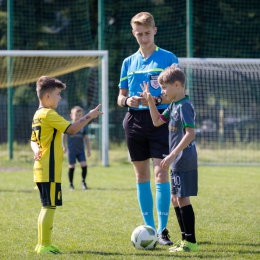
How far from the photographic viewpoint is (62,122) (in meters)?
5.24

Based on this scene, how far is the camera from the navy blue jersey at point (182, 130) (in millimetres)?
5062

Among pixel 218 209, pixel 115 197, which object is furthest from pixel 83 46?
pixel 218 209

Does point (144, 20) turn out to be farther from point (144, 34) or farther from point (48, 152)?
point (48, 152)

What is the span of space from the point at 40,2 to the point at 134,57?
56.3 feet

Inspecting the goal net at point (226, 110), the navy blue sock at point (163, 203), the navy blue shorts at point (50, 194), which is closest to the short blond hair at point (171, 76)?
the navy blue sock at point (163, 203)

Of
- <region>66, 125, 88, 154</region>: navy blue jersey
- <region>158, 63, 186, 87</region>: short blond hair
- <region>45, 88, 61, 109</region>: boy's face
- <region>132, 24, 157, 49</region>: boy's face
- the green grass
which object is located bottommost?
the green grass

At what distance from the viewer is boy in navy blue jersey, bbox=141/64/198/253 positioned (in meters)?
5.03

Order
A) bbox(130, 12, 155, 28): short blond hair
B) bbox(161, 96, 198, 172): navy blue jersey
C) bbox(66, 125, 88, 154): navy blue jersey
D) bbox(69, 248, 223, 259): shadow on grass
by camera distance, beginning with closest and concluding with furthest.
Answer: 1. bbox(69, 248, 223, 259): shadow on grass
2. bbox(161, 96, 198, 172): navy blue jersey
3. bbox(130, 12, 155, 28): short blond hair
4. bbox(66, 125, 88, 154): navy blue jersey

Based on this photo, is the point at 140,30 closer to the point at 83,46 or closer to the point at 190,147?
the point at 190,147

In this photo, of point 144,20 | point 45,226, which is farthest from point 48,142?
point 144,20

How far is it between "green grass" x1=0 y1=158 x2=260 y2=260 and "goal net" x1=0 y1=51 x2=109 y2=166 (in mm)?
3790

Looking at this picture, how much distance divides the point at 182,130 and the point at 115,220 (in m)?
2.24

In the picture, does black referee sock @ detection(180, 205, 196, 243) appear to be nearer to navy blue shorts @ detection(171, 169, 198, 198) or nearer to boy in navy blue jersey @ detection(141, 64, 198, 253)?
boy in navy blue jersey @ detection(141, 64, 198, 253)

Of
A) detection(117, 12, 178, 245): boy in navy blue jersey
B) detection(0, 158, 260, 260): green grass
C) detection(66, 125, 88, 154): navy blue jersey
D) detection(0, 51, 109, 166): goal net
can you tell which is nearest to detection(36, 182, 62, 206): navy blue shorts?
detection(0, 158, 260, 260): green grass
